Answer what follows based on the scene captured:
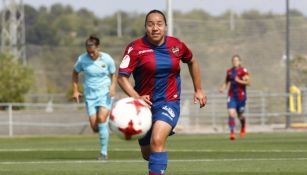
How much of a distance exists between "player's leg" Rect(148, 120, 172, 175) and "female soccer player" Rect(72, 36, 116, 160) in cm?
689

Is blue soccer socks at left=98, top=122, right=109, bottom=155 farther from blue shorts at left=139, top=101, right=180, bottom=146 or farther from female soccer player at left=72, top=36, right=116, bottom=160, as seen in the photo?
blue shorts at left=139, top=101, right=180, bottom=146

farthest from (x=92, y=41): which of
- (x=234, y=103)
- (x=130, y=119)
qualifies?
(x=234, y=103)

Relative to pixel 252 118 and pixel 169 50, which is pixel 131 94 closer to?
pixel 169 50

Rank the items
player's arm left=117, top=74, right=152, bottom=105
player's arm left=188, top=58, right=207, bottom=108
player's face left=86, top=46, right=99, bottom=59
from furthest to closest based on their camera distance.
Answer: player's face left=86, top=46, right=99, bottom=59
player's arm left=188, top=58, right=207, bottom=108
player's arm left=117, top=74, right=152, bottom=105

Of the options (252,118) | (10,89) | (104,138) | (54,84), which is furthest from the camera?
(54,84)

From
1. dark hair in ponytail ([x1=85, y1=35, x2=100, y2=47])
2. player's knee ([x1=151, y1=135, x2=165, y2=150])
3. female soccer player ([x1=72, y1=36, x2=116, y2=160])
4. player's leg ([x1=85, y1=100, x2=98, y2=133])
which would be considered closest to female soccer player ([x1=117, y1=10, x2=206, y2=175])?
player's knee ([x1=151, y1=135, x2=165, y2=150])

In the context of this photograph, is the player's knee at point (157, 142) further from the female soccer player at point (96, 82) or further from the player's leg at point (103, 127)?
the female soccer player at point (96, 82)

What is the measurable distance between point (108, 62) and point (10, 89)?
22945 millimetres

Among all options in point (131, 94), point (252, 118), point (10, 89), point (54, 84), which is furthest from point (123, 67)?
point (54, 84)

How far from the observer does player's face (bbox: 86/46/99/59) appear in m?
17.8

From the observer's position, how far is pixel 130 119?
10180 mm

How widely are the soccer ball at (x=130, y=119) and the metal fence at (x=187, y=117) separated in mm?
22278

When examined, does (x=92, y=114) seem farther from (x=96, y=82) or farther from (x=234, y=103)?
(x=234, y=103)

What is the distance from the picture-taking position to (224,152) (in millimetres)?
18031
